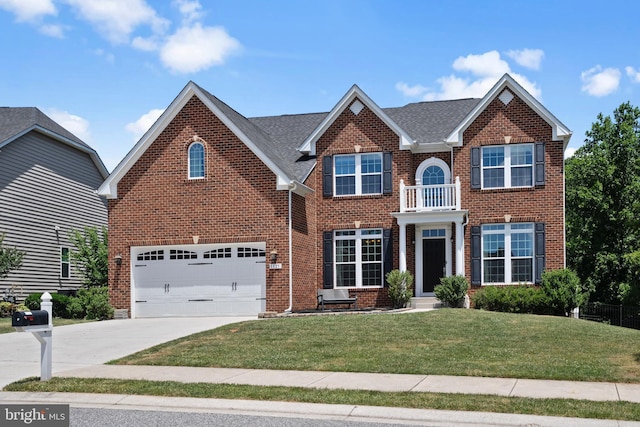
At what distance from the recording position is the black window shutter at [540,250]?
86.1 ft

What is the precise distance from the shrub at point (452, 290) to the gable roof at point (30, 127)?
17668 millimetres

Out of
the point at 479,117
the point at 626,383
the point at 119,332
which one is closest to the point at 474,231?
the point at 479,117

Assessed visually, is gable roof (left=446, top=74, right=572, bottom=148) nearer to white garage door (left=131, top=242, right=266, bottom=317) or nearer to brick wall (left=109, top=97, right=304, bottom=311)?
brick wall (left=109, top=97, right=304, bottom=311)

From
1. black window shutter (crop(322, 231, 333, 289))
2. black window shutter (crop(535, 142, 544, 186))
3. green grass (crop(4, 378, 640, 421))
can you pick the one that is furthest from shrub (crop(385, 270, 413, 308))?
green grass (crop(4, 378, 640, 421))

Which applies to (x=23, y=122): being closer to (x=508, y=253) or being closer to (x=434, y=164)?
(x=434, y=164)

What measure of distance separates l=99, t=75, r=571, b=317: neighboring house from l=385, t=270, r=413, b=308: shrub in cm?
69

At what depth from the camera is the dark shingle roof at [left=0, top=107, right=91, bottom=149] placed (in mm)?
31391

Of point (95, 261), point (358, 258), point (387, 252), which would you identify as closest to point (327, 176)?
point (358, 258)

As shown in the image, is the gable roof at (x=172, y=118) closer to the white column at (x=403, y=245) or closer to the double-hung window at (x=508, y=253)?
the white column at (x=403, y=245)

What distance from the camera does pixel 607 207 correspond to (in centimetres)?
3672

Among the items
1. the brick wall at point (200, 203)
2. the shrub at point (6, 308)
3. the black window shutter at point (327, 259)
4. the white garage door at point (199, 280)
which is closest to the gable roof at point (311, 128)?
the brick wall at point (200, 203)

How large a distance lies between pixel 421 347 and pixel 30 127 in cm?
2169

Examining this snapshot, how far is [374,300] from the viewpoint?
2755cm

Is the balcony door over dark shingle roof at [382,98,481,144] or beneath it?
beneath
